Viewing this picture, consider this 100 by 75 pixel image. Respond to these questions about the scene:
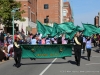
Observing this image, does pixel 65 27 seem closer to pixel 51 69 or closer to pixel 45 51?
pixel 45 51

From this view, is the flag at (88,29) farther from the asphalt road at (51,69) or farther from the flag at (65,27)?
the asphalt road at (51,69)

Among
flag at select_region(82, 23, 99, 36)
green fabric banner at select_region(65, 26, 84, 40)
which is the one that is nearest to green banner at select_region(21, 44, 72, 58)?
flag at select_region(82, 23, 99, 36)

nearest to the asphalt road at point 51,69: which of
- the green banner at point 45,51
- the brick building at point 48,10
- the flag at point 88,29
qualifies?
the green banner at point 45,51

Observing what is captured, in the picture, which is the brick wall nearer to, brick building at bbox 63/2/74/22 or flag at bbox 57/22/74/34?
brick building at bbox 63/2/74/22

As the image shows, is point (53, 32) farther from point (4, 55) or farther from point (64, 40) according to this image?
point (4, 55)

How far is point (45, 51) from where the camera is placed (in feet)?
54.6

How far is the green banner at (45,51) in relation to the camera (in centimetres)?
1642

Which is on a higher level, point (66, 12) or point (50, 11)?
point (50, 11)

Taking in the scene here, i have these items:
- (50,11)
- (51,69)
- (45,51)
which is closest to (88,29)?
(45,51)

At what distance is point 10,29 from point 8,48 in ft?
101

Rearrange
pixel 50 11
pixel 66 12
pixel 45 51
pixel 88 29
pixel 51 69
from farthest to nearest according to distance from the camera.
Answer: pixel 66 12, pixel 50 11, pixel 88 29, pixel 45 51, pixel 51 69

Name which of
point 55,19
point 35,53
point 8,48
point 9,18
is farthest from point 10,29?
point 35,53

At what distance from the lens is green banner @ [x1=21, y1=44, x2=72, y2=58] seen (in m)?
16.4

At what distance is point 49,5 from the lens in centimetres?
7644
